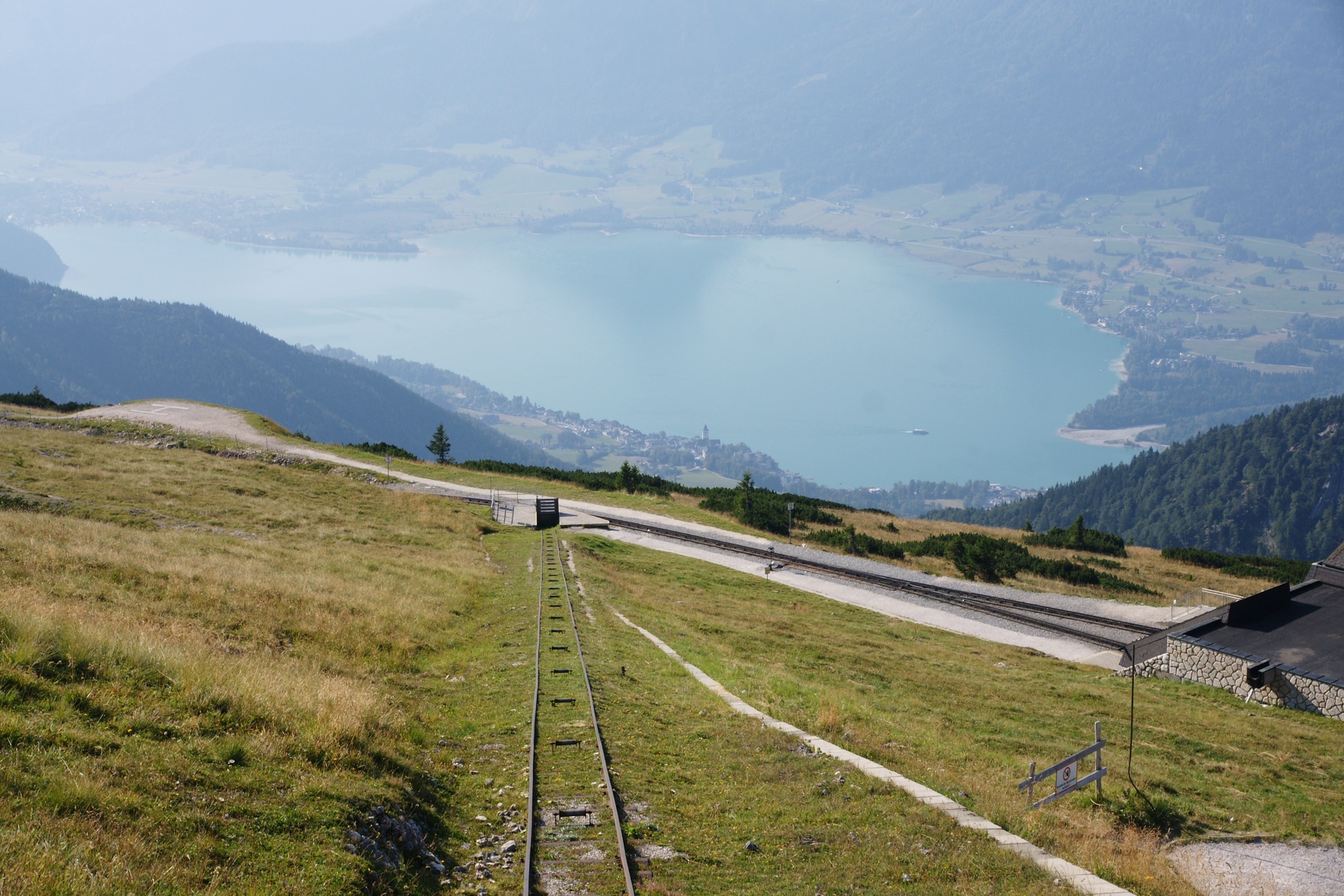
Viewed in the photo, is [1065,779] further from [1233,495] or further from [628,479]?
[1233,495]

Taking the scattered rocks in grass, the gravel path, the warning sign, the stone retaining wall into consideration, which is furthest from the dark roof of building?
the scattered rocks in grass

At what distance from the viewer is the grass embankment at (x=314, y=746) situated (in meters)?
7.64

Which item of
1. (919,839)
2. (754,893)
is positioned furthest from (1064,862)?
(754,893)

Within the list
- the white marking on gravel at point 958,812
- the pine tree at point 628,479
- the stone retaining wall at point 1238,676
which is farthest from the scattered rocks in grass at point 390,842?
the pine tree at point 628,479

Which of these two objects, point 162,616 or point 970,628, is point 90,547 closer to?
point 162,616

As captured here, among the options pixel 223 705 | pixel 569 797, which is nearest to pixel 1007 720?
pixel 569 797

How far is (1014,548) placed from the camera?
1818 inches

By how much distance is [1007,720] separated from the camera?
770 inches

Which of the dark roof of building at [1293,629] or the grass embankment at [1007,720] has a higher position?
the dark roof of building at [1293,629]

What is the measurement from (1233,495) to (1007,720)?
152773 millimetres

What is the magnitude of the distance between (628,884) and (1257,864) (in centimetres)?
1109

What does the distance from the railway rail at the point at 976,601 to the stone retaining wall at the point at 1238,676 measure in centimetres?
260

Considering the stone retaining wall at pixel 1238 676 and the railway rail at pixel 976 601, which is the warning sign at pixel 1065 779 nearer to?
the stone retaining wall at pixel 1238 676

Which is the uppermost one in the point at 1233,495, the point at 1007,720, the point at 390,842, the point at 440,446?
the point at 1233,495
